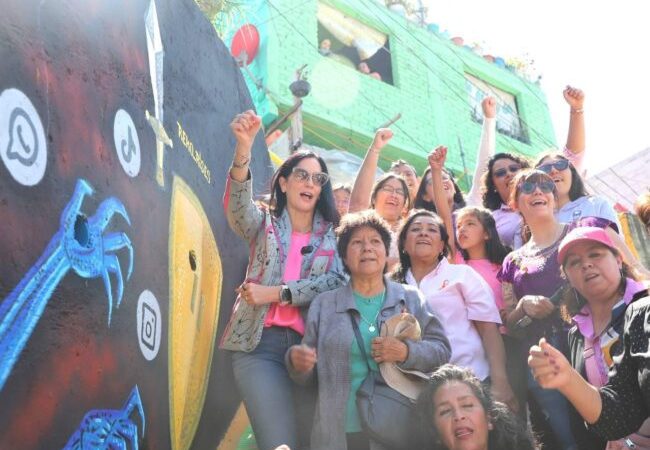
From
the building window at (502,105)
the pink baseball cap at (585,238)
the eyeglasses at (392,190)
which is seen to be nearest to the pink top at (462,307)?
the pink baseball cap at (585,238)

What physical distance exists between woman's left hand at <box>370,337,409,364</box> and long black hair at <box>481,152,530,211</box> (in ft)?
6.95

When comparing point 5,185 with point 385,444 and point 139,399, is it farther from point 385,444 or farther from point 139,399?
point 385,444

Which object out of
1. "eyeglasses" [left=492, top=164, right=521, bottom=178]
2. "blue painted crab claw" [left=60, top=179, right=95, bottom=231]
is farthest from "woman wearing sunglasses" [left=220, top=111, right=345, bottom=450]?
"eyeglasses" [left=492, top=164, right=521, bottom=178]

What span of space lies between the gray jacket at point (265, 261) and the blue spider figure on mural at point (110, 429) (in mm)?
610

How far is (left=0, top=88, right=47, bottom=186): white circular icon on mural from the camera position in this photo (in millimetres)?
1867

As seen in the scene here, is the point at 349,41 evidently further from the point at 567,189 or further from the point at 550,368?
the point at 550,368

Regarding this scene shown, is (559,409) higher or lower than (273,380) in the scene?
lower

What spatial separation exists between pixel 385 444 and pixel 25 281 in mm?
1611

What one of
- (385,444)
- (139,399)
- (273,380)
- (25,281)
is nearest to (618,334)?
(385,444)

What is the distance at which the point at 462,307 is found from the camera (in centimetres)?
343

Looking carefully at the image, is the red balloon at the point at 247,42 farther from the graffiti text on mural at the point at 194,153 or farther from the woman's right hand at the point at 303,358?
the woman's right hand at the point at 303,358

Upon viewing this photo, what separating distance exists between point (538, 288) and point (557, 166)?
105 centimetres

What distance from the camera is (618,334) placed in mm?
2613

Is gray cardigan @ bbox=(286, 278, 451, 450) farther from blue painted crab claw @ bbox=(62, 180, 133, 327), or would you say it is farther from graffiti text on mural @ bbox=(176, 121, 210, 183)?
graffiti text on mural @ bbox=(176, 121, 210, 183)
